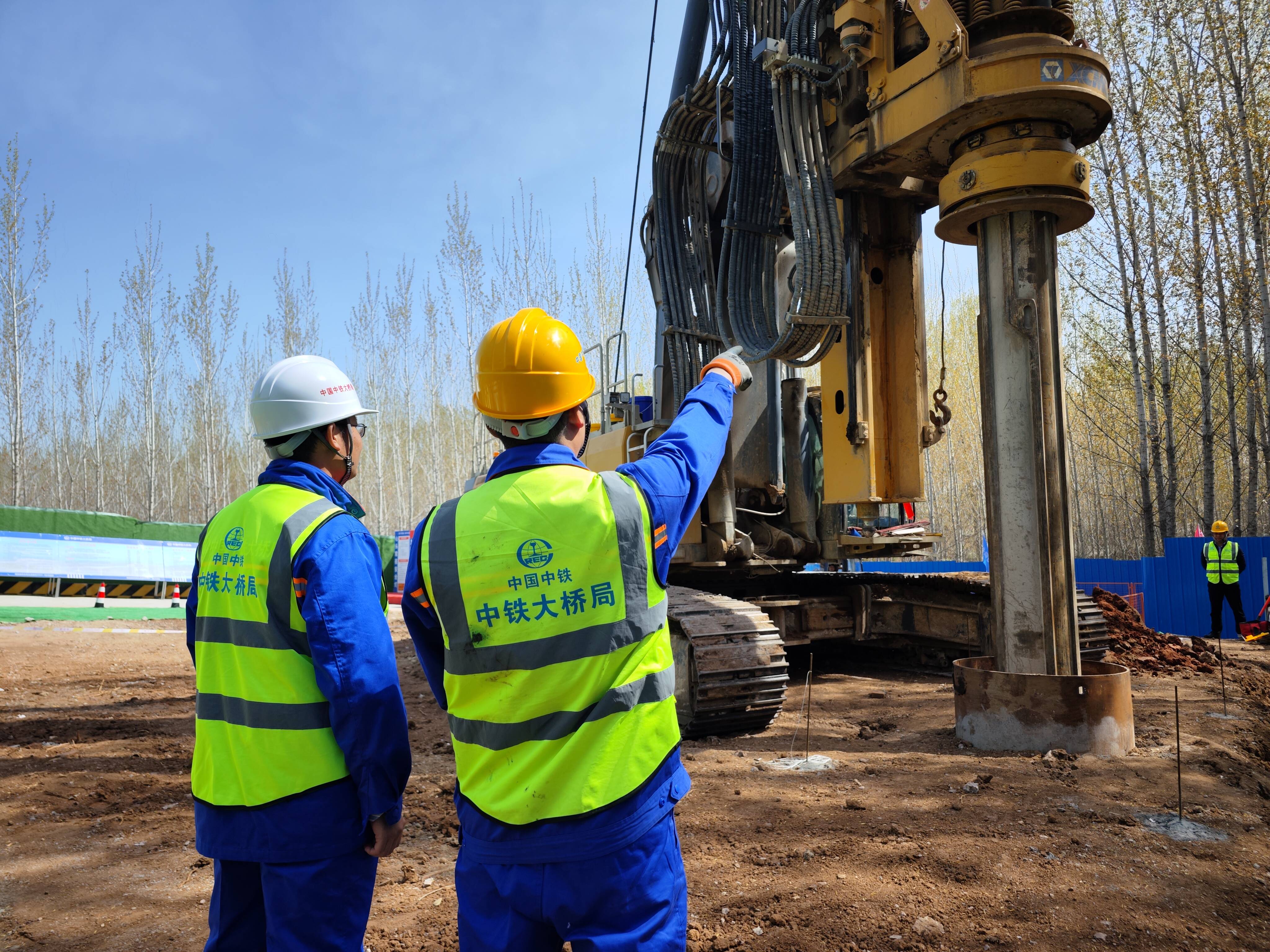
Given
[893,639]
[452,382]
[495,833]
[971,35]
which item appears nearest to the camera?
Answer: [495,833]

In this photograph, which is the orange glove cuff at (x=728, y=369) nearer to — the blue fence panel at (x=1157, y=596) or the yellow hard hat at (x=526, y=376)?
the yellow hard hat at (x=526, y=376)

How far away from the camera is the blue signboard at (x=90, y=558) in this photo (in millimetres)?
16609

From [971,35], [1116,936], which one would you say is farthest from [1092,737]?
[971,35]

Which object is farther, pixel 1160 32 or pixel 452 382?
pixel 452 382

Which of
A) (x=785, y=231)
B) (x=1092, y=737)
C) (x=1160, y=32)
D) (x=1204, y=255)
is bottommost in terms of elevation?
(x=1092, y=737)

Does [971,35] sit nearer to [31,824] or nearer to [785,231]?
[785,231]

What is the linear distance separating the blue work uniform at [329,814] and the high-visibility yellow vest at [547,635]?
0.47m

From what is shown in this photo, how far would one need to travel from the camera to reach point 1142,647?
865cm

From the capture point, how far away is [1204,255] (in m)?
17.9

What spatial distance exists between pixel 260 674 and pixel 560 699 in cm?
94

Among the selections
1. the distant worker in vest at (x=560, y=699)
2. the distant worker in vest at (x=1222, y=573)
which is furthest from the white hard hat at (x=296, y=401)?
the distant worker in vest at (x=1222, y=573)

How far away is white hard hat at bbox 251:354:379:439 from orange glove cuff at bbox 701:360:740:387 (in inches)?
40.7

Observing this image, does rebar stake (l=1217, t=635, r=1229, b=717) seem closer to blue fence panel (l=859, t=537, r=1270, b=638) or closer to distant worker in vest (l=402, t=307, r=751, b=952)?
blue fence panel (l=859, t=537, r=1270, b=638)

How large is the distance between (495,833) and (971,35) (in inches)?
211
